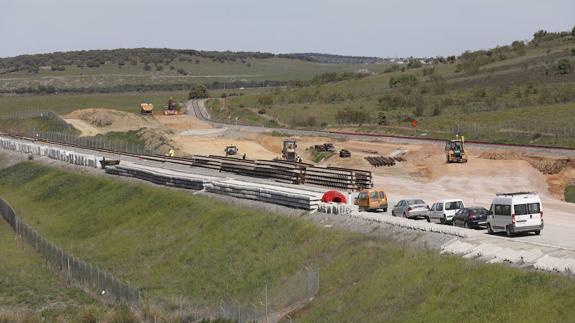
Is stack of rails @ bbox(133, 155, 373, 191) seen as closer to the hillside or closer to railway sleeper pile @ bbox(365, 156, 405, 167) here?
railway sleeper pile @ bbox(365, 156, 405, 167)

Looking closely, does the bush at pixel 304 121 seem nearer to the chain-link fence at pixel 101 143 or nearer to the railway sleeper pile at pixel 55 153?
the chain-link fence at pixel 101 143

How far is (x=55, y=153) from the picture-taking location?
354 feet

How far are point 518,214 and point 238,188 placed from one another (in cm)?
2541

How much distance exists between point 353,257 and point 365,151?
191 ft

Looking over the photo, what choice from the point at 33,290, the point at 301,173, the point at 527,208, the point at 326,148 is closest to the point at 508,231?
the point at 527,208

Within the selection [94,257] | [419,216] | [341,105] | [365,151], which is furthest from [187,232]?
[341,105]

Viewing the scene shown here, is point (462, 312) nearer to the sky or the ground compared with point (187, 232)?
nearer to the sky

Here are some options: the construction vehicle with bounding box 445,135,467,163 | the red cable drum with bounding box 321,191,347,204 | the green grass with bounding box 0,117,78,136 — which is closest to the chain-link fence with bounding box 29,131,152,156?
the green grass with bounding box 0,117,78,136

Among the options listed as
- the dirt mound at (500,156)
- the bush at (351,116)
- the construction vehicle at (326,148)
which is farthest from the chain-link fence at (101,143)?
the dirt mound at (500,156)

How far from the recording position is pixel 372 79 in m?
200

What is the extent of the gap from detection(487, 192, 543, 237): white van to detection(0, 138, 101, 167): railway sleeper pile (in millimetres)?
63059

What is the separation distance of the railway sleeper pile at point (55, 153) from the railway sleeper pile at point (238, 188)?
48.9ft

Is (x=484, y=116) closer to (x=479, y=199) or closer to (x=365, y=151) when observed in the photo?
(x=365, y=151)

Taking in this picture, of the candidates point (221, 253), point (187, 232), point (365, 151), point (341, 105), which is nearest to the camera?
point (221, 253)
